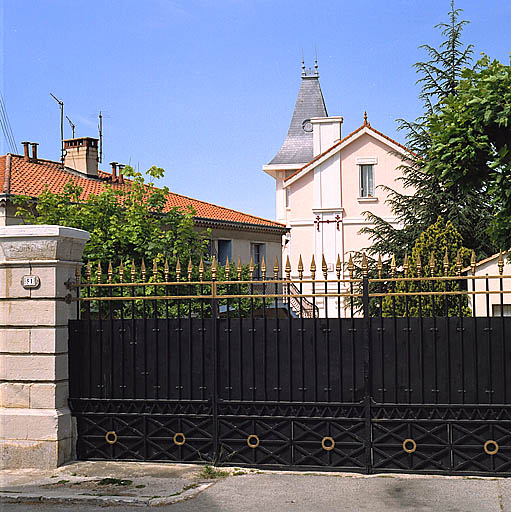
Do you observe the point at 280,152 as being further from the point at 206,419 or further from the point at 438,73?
the point at 206,419

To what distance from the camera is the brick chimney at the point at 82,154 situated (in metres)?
28.4

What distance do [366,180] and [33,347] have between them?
2615 centimetres

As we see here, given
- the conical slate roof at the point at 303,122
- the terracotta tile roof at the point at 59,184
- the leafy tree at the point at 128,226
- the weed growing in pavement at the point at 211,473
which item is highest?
the conical slate roof at the point at 303,122

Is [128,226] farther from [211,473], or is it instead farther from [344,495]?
[344,495]

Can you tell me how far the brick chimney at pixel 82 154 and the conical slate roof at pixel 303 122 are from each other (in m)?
24.1

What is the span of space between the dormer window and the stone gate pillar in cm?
2568

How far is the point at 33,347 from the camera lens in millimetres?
8734

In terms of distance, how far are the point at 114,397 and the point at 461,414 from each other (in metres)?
3.80

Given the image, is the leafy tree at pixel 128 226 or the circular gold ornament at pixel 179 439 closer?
the circular gold ornament at pixel 179 439

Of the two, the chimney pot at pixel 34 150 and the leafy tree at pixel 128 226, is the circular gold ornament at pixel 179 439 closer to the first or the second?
the leafy tree at pixel 128 226

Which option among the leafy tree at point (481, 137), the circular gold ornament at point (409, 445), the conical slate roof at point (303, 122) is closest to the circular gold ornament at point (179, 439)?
the circular gold ornament at point (409, 445)

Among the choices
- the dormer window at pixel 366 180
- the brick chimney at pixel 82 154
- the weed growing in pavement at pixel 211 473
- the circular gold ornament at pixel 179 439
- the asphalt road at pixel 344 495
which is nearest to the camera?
the asphalt road at pixel 344 495

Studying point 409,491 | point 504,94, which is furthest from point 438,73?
point 409,491

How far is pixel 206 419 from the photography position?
28.1 ft
